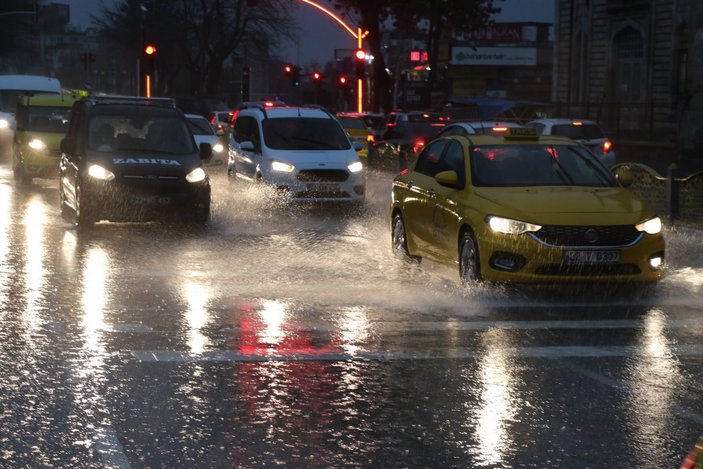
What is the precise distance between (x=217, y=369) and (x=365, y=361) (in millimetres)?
984

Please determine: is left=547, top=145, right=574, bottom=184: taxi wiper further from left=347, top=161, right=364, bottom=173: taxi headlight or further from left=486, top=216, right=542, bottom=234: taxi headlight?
left=347, top=161, right=364, bottom=173: taxi headlight

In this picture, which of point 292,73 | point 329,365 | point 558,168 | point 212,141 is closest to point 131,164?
point 558,168

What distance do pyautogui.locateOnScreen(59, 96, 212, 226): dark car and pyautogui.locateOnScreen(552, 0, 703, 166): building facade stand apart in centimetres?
2815

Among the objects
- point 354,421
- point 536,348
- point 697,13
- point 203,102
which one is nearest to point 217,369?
point 354,421

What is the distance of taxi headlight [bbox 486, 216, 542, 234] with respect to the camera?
38.2 feet

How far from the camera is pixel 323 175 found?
867 inches

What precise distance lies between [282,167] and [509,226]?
10.8 metres

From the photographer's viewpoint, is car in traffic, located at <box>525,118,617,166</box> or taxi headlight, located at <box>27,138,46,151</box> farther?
car in traffic, located at <box>525,118,617,166</box>

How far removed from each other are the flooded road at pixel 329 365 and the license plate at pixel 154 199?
2931 millimetres

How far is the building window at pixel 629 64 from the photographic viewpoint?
178ft

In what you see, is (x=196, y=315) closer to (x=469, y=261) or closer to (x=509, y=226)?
(x=469, y=261)

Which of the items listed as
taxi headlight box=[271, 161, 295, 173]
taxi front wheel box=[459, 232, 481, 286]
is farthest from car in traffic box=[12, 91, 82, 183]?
taxi front wheel box=[459, 232, 481, 286]

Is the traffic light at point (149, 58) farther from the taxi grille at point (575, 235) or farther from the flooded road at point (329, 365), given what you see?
the taxi grille at point (575, 235)

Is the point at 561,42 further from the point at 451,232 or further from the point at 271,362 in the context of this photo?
the point at 271,362
